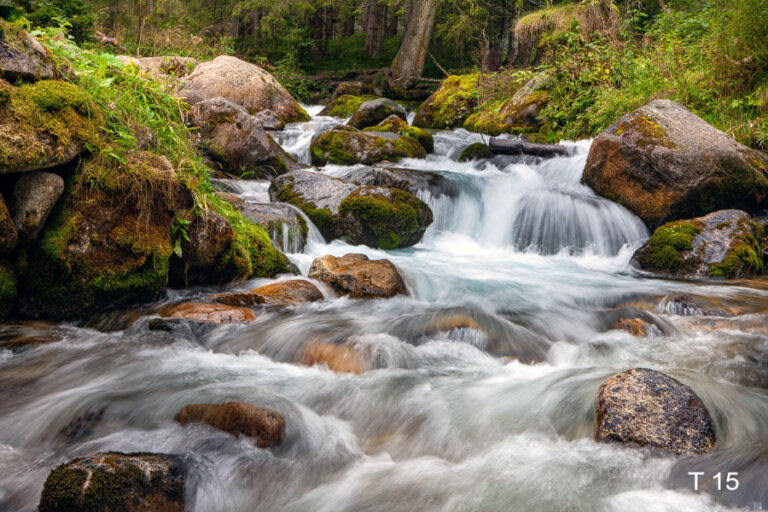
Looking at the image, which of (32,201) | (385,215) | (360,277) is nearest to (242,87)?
(385,215)

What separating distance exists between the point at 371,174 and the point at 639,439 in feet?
23.5

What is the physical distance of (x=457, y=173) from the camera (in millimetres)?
10250

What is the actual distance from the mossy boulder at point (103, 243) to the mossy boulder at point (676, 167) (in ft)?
22.7

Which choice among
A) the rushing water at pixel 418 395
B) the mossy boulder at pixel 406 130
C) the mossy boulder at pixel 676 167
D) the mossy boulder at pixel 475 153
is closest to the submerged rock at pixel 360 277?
the rushing water at pixel 418 395

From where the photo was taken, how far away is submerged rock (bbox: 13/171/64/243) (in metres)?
3.77

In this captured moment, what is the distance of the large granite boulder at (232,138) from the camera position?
9.35m

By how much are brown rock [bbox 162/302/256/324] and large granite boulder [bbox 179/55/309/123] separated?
1055 centimetres

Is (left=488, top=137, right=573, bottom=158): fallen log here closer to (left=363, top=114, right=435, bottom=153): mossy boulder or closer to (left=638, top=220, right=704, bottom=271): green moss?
(left=363, top=114, right=435, bottom=153): mossy boulder

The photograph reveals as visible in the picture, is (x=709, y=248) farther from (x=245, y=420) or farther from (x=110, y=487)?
(x=110, y=487)

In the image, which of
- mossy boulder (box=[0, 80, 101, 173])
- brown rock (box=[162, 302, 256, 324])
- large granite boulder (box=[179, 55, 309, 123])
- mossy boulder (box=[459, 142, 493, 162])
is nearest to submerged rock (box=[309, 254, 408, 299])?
brown rock (box=[162, 302, 256, 324])

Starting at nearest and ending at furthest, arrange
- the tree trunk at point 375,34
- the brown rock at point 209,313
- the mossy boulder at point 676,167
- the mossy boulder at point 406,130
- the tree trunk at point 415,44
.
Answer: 1. the brown rock at point 209,313
2. the mossy boulder at point 676,167
3. the mossy boulder at point 406,130
4. the tree trunk at point 415,44
5. the tree trunk at point 375,34

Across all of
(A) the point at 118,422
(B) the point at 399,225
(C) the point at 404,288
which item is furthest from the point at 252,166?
(A) the point at 118,422

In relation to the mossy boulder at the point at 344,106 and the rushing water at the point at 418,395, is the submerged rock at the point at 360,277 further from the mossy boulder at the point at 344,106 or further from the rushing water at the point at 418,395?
the mossy boulder at the point at 344,106

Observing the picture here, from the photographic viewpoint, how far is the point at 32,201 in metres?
3.79
